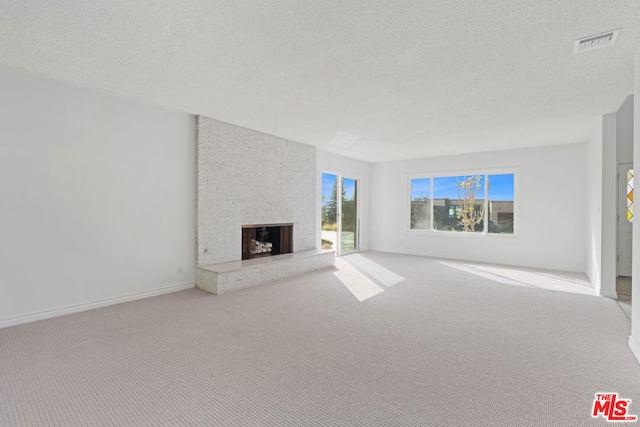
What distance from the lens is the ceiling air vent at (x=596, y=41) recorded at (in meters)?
2.24

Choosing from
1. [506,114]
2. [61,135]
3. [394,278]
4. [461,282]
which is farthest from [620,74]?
[61,135]

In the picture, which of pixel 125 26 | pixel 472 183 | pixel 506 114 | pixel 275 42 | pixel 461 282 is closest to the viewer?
pixel 125 26

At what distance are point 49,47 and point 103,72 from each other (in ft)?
1.54

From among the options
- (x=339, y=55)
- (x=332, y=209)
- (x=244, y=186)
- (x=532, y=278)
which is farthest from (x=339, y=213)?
(x=339, y=55)

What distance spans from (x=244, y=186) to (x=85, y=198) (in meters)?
2.18

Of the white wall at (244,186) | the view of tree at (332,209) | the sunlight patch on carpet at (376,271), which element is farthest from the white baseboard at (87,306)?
the view of tree at (332,209)


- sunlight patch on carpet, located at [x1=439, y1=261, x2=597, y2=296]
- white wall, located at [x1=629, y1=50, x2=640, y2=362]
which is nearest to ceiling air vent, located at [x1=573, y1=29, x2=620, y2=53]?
white wall, located at [x1=629, y1=50, x2=640, y2=362]

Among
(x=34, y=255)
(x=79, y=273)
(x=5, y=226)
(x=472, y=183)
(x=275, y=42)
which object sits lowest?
(x=79, y=273)

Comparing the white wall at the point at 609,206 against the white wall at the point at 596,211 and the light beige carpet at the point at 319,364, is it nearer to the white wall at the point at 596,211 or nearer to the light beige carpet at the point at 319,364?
the white wall at the point at 596,211

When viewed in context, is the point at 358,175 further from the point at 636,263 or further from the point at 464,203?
the point at 636,263

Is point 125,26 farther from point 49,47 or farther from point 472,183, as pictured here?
point 472,183

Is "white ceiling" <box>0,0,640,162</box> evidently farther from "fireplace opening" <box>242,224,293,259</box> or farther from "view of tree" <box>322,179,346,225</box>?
"view of tree" <box>322,179,346,225</box>

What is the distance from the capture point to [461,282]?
4812 millimetres

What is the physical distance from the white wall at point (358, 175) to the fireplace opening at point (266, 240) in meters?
0.97
